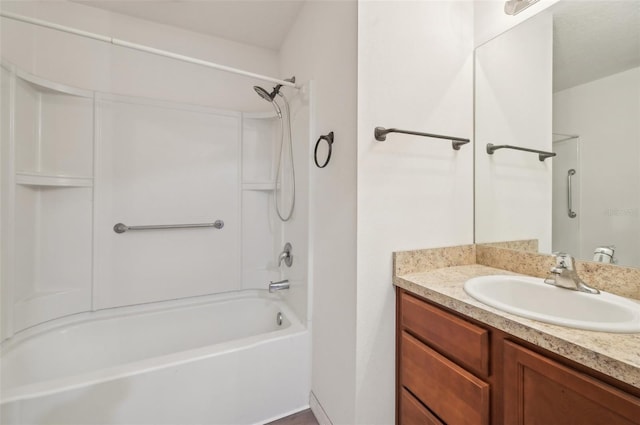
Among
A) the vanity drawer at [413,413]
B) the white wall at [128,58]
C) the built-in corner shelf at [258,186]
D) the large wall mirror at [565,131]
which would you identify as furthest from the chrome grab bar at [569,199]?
the white wall at [128,58]

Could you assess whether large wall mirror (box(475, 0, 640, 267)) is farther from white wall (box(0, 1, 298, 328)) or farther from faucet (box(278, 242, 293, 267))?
faucet (box(278, 242, 293, 267))

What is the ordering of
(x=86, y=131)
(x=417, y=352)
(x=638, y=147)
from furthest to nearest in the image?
(x=86, y=131)
(x=417, y=352)
(x=638, y=147)

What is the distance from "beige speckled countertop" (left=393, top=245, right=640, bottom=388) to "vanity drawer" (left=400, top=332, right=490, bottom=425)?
0.21 m

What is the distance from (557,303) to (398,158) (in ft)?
2.63

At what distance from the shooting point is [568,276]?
2.93ft

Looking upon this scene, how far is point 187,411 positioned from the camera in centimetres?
120

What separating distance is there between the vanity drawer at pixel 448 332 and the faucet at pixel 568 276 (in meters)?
0.40

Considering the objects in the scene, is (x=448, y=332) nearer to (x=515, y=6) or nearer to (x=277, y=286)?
(x=277, y=286)

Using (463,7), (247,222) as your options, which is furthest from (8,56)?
(463,7)

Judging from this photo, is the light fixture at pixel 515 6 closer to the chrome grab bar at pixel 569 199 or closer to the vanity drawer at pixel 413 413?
the chrome grab bar at pixel 569 199

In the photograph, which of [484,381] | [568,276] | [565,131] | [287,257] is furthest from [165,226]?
[565,131]

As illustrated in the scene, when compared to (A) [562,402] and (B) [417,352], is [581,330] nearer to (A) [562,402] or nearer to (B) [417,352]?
(A) [562,402]

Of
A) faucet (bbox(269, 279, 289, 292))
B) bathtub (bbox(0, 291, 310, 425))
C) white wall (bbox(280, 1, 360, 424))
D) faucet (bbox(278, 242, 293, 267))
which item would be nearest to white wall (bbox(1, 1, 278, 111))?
white wall (bbox(280, 1, 360, 424))

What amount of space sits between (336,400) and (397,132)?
50.8 inches
